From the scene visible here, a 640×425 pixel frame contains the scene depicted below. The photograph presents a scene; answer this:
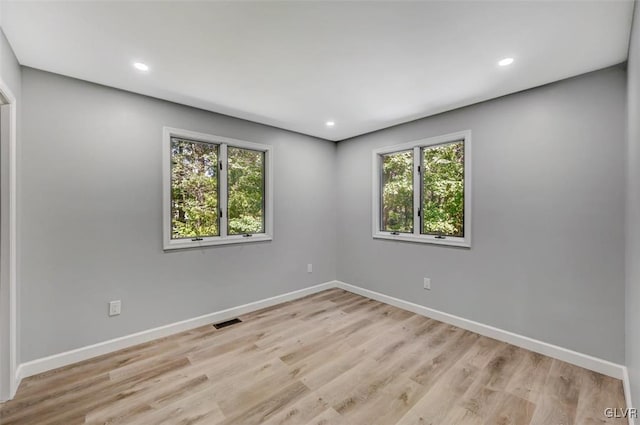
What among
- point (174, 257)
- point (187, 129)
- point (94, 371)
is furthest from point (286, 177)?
point (94, 371)

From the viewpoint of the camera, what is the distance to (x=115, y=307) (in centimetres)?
255

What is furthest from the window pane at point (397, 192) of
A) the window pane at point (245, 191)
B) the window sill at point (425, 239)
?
the window pane at point (245, 191)

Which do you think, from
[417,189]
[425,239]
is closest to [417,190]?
[417,189]

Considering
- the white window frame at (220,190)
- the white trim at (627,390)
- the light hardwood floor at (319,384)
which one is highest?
the white window frame at (220,190)

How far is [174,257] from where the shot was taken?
9.57ft

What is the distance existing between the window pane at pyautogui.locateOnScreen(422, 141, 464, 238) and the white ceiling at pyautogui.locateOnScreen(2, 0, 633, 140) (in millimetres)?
699

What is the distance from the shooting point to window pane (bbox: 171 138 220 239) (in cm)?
300

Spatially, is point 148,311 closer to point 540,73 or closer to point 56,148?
point 56,148

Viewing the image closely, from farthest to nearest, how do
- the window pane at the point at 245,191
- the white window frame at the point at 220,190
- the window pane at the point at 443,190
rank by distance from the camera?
the window pane at the point at 245,191
the window pane at the point at 443,190
the white window frame at the point at 220,190

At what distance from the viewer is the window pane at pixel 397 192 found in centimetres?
369

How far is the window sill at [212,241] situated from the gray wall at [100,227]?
7 cm

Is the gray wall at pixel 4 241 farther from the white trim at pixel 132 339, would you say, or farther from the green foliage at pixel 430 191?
the green foliage at pixel 430 191

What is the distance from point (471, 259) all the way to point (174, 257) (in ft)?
10.6

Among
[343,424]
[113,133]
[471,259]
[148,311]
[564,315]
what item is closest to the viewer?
[343,424]
